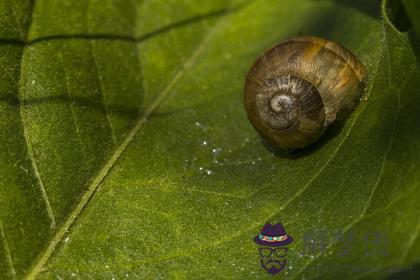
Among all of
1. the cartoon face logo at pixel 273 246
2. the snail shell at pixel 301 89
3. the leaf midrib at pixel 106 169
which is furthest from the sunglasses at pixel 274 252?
the leaf midrib at pixel 106 169

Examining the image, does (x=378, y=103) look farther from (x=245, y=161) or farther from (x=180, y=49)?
(x=180, y=49)

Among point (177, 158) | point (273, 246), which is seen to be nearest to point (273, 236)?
point (273, 246)

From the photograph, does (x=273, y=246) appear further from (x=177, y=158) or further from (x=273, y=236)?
(x=177, y=158)

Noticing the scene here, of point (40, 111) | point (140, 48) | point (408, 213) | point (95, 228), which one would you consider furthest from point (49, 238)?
point (408, 213)

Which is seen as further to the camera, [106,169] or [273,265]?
[106,169]

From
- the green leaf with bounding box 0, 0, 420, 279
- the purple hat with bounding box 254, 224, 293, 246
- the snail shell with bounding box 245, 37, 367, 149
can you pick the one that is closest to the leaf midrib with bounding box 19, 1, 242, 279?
the green leaf with bounding box 0, 0, 420, 279

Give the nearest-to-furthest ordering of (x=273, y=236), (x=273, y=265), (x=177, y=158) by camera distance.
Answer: (x=273, y=265) → (x=273, y=236) → (x=177, y=158)
